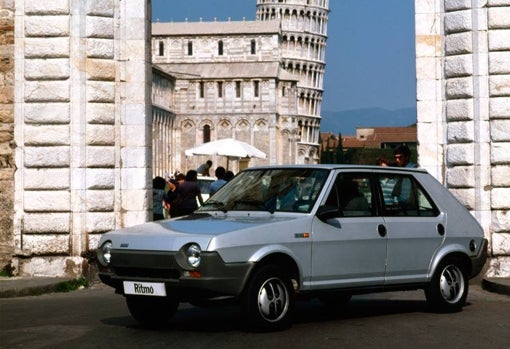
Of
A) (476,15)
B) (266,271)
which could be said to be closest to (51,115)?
(476,15)

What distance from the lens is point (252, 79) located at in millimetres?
150125

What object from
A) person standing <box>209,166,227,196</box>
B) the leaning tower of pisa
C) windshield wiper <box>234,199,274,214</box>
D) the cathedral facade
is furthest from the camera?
the leaning tower of pisa

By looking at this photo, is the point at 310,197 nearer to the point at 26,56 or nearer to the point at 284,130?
the point at 26,56

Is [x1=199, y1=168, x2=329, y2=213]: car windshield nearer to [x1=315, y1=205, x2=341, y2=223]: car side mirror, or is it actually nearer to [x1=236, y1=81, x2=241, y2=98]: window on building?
[x1=315, y1=205, x2=341, y2=223]: car side mirror

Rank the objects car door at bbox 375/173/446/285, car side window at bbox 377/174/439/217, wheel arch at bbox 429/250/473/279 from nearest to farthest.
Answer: car door at bbox 375/173/446/285 < car side window at bbox 377/174/439/217 < wheel arch at bbox 429/250/473/279

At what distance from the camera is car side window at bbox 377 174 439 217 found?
1180 cm

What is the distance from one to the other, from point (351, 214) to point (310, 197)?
489 mm

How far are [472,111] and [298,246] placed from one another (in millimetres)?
7090

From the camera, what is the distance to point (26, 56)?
17.1 m

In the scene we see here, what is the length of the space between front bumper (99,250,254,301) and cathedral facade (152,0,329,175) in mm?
120491

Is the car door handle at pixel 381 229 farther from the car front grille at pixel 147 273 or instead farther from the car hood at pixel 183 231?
the car front grille at pixel 147 273

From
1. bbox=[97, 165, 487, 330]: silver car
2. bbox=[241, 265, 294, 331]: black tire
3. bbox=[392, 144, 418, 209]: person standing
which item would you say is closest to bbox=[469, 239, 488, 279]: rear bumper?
bbox=[97, 165, 487, 330]: silver car

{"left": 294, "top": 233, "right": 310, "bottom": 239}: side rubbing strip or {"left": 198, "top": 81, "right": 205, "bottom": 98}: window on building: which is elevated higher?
{"left": 198, "top": 81, "right": 205, "bottom": 98}: window on building

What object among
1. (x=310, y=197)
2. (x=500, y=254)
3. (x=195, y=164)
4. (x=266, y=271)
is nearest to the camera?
(x=266, y=271)
